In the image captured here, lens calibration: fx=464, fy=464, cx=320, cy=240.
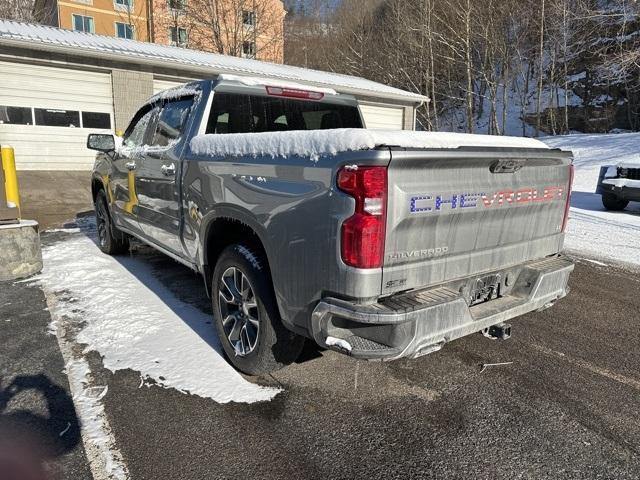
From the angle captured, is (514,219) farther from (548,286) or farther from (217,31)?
(217,31)

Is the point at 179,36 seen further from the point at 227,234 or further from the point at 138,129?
the point at 227,234

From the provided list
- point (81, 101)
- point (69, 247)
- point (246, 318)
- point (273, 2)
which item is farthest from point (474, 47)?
point (246, 318)

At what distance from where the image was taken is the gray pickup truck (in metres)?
2.22

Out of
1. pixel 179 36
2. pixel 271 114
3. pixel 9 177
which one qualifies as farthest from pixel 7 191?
pixel 179 36

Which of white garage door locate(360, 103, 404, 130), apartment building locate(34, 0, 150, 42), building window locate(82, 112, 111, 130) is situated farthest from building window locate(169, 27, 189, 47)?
building window locate(82, 112, 111, 130)

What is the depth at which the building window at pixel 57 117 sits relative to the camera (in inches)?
539

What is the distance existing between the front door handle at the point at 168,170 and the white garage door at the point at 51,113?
39.3 feet

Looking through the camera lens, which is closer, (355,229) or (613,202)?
(355,229)

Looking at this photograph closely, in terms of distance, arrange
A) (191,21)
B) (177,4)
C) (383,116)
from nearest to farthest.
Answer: (383,116) < (191,21) < (177,4)

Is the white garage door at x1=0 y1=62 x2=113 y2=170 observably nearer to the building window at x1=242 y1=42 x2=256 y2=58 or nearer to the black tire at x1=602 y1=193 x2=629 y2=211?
the black tire at x1=602 y1=193 x2=629 y2=211

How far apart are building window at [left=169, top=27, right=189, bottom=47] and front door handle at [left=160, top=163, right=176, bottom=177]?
33.6m

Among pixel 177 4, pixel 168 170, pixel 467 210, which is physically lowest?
pixel 467 210

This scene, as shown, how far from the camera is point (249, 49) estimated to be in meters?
33.5

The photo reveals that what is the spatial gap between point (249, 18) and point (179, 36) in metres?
6.53
